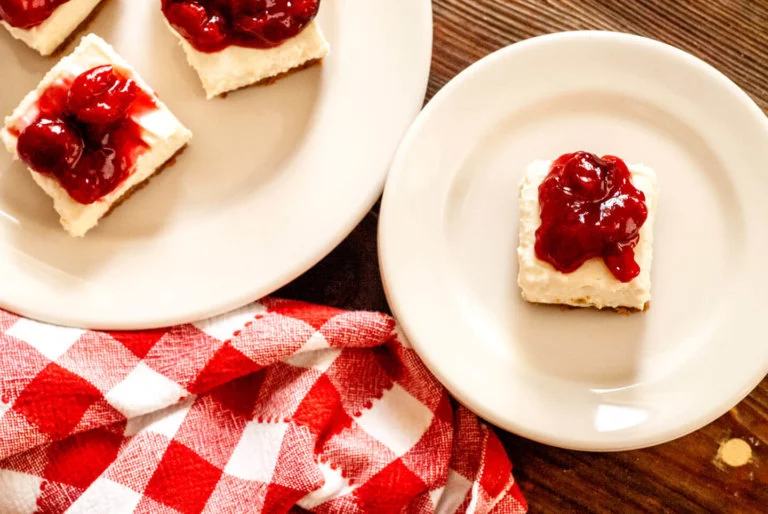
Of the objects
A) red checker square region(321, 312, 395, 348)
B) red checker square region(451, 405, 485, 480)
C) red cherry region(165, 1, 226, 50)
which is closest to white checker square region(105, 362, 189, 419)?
red checker square region(321, 312, 395, 348)

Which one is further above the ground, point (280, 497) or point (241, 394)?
point (241, 394)

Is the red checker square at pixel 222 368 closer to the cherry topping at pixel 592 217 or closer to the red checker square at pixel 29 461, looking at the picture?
the red checker square at pixel 29 461

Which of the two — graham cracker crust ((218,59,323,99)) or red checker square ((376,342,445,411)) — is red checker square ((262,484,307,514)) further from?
graham cracker crust ((218,59,323,99))

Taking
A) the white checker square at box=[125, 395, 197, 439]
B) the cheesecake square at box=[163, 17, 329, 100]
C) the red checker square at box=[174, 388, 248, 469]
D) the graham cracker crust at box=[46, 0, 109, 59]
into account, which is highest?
the graham cracker crust at box=[46, 0, 109, 59]

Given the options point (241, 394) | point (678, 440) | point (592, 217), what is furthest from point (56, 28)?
point (678, 440)

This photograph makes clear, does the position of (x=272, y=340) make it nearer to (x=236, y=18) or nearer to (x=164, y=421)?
(x=164, y=421)

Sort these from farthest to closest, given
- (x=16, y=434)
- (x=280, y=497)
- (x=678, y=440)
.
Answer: (x=678, y=440)
(x=280, y=497)
(x=16, y=434)
